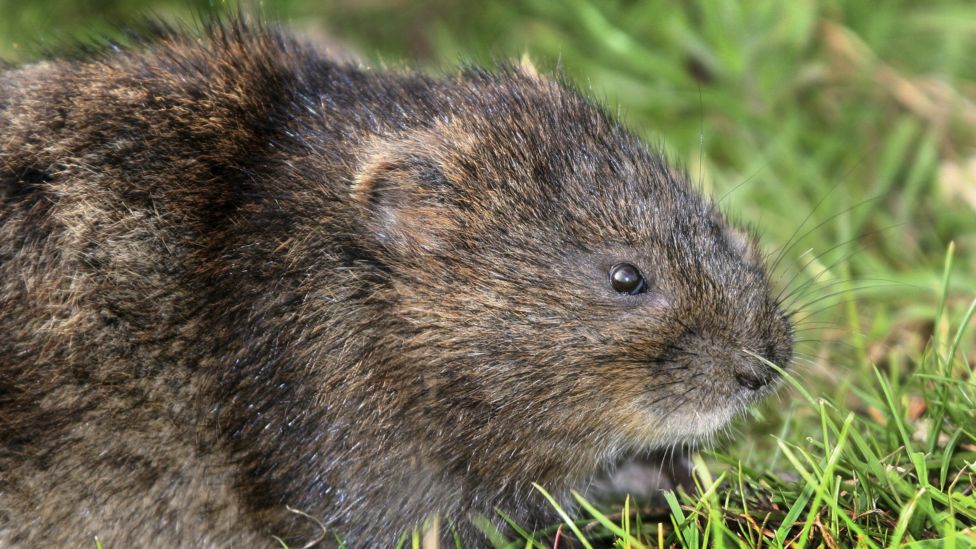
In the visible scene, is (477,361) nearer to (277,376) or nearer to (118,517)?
(277,376)

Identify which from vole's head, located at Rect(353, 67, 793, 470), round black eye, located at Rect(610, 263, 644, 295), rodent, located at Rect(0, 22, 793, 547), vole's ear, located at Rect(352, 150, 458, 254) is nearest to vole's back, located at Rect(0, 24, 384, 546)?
rodent, located at Rect(0, 22, 793, 547)

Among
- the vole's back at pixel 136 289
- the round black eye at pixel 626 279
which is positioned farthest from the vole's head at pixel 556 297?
the vole's back at pixel 136 289

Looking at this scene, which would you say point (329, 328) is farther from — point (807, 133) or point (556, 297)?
→ point (807, 133)

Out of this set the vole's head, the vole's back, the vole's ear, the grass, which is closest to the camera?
the vole's back

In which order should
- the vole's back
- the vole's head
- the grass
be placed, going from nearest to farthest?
the vole's back → the vole's head → the grass

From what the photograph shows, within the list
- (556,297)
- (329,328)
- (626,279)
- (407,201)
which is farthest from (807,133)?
(329,328)

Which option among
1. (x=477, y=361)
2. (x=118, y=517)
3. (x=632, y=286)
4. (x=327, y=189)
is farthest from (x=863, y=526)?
(x=118, y=517)

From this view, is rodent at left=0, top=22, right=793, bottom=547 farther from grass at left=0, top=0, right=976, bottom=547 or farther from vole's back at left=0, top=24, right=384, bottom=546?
grass at left=0, top=0, right=976, bottom=547

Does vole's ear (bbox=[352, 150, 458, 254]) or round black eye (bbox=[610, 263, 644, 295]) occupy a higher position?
vole's ear (bbox=[352, 150, 458, 254])
